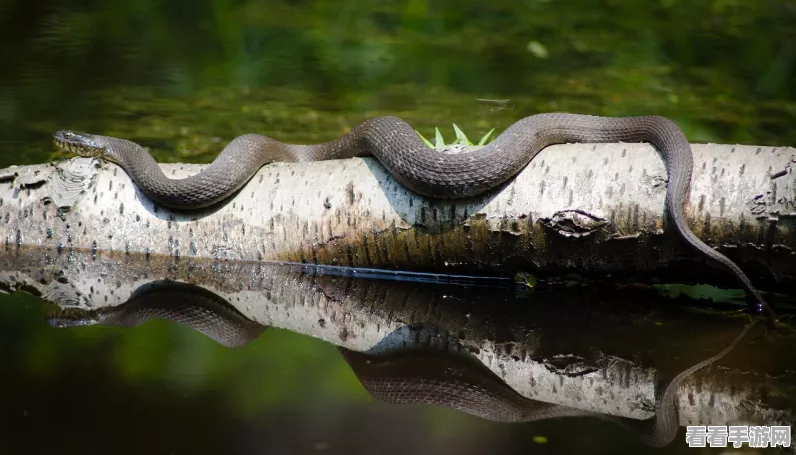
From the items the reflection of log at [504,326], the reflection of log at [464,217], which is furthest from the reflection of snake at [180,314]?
the reflection of log at [464,217]

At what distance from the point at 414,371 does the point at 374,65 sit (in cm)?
715

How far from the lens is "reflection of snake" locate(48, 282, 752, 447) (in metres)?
3.26

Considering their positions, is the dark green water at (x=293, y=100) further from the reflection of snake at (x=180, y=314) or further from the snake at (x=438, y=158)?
the snake at (x=438, y=158)

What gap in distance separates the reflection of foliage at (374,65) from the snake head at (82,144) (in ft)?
3.82

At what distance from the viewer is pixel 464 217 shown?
16.0ft


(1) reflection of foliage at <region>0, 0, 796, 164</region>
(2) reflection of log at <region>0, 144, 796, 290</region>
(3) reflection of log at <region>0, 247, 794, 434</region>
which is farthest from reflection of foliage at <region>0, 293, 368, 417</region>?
(1) reflection of foliage at <region>0, 0, 796, 164</region>

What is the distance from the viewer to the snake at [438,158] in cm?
443

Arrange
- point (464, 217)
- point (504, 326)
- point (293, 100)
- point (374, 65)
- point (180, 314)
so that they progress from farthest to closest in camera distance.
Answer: point (374, 65)
point (293, 100)
point (464, 217)
point (180, 314)
point (504, 326)

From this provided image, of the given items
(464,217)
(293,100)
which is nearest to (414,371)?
(464,217)

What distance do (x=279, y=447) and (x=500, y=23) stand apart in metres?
10.2

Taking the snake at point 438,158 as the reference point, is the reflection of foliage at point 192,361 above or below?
below

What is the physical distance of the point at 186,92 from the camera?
8.95 metres

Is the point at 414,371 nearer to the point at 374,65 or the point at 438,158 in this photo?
the point at 438,158

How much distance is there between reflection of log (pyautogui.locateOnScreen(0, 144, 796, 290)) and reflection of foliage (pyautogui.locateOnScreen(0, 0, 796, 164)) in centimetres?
162
